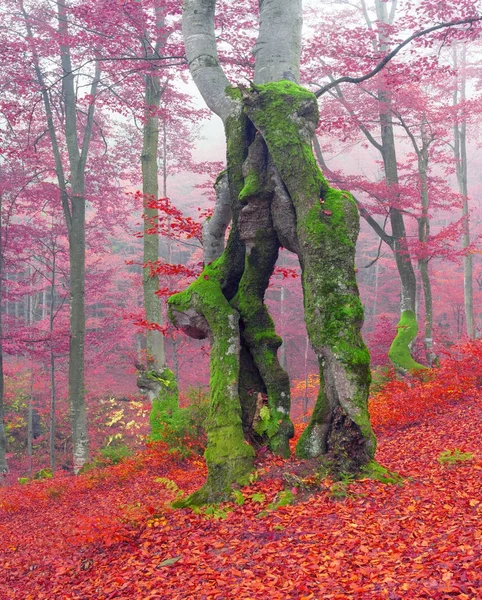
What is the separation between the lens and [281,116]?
16.0ft

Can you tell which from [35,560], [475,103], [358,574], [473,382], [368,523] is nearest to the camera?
[358,574]

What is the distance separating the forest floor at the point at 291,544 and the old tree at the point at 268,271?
1.36 ft

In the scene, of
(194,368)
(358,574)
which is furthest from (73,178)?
(194,368)

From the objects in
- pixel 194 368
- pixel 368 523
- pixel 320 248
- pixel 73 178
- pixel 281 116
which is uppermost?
pixel 73 178

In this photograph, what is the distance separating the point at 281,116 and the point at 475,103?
10.8m

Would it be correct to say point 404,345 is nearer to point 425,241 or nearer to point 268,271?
point 425,241

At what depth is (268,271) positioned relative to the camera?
5453 millimetres

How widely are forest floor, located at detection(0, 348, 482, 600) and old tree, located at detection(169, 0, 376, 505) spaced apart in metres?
0.41

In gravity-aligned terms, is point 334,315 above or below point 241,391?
above

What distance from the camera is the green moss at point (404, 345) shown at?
10.9 metres

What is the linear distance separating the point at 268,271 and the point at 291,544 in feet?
9.66

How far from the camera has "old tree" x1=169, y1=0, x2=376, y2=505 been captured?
4395 millimetres

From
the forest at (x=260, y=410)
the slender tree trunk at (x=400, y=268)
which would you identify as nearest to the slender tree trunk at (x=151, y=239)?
the forest at (x=260, y=410)

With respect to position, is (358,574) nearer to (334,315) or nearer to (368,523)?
(368,523)
